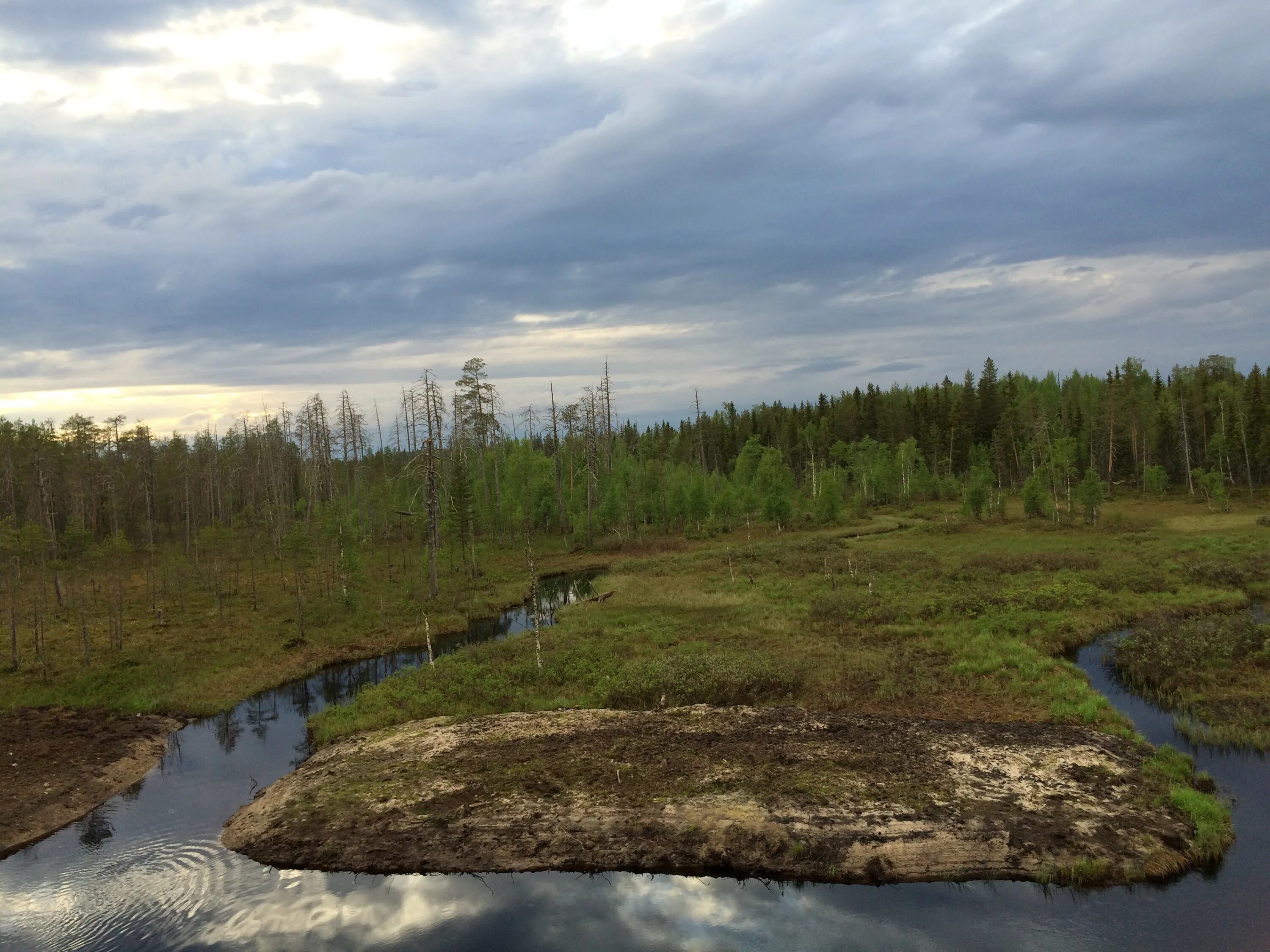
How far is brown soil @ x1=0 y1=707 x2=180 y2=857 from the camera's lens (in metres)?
20.4

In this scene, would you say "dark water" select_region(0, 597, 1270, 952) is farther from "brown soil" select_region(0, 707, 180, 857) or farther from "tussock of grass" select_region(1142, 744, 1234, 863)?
"brown soil" select_region(0, 707, 180, 857)

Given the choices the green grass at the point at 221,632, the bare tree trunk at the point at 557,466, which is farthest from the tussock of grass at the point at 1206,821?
the bare tree trunk at the point at 557,466

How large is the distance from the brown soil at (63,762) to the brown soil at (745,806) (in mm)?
5614

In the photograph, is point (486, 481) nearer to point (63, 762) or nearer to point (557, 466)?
point (557, 466)

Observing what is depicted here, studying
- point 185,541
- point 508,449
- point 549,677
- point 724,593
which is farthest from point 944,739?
point 508,449

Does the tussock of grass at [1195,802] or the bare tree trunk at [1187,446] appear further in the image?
the bare tree trunk at [1187,446]

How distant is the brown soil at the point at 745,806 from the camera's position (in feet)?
52.8

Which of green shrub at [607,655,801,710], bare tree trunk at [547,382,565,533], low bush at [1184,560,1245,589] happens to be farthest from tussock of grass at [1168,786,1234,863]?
bare tree trunk at [547,382,565,533]

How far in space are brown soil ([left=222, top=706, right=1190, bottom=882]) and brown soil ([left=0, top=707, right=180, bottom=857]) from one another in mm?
5614

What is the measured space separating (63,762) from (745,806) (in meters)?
22.4

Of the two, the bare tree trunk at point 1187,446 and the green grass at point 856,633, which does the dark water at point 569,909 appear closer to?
the green grass at point 856,633

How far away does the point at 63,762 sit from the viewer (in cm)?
2359

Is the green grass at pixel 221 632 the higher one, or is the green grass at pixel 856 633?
the green grass at pixel 221 632

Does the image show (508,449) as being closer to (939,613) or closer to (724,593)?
(724,593)
